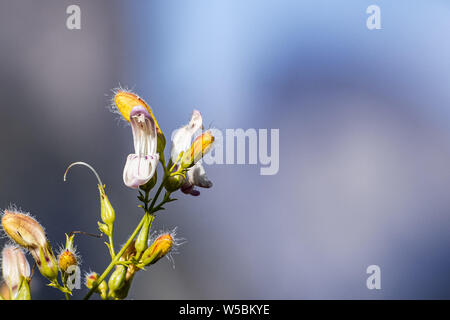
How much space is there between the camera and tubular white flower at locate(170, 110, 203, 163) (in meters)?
0.56

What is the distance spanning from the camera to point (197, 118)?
0.56m

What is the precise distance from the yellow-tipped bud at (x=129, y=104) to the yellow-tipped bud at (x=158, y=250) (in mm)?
106

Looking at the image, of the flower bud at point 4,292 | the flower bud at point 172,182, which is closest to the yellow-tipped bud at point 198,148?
the flower bud at point 172,182

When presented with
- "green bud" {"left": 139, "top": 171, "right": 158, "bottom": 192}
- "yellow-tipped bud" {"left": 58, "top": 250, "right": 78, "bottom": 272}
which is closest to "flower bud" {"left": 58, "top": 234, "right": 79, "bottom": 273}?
"yellow-tipped bud" {"left": 58, "top": 250, "right": 78, "bottom": 272}

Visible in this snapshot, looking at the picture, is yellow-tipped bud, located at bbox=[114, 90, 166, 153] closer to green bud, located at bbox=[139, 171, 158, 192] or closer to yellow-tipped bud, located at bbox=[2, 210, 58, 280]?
green bud, located at bbox=[139, 171, 158, 192]

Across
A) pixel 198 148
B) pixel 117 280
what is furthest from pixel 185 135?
pixel 117 280

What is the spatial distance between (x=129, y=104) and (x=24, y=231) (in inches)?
7.7

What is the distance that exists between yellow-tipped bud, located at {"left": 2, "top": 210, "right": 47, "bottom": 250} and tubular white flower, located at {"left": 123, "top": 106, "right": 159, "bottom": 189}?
14cm

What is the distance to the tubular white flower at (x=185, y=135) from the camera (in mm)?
559

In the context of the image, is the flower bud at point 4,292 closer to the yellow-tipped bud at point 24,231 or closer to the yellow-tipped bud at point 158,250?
the yellow-tipped bud at point 24,231

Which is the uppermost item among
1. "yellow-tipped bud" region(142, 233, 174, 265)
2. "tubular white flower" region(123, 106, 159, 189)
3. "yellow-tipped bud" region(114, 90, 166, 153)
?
"yellow-tipped bud" region(114, 90, 166, 153)
